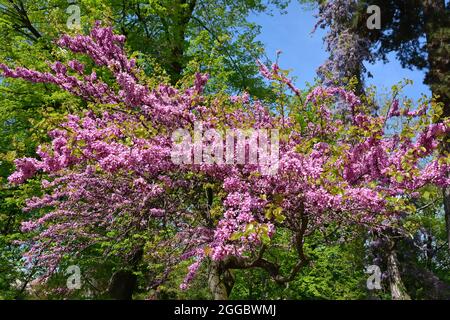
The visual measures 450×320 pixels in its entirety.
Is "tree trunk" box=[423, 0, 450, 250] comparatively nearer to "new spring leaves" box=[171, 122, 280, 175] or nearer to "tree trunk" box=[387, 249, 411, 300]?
"tree trunk" box=[387, 249, 411, 300]

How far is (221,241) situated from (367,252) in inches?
503

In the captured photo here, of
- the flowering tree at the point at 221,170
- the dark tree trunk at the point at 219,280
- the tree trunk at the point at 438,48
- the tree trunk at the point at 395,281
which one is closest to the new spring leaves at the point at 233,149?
the flowering tree at the point at 221,170

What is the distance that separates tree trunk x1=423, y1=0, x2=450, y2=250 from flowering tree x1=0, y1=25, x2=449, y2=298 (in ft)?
23.9

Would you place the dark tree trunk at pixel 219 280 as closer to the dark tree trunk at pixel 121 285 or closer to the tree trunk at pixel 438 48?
the dark tree trunk at pixel 121 285

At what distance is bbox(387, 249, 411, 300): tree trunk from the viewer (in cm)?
1473

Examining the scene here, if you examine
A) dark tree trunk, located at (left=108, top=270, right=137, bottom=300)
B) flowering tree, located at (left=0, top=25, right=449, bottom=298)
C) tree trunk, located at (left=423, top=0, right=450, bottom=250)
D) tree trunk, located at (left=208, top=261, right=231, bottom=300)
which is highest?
tree trunk, located at (left=423, top=0, right=450, bottom=250)

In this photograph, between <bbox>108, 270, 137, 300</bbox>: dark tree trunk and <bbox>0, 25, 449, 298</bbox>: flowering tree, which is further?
<bbox>108, 270, 137, 300</bbox>: dark tree trunk

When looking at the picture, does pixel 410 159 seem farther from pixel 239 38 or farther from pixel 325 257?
pixel 325 257

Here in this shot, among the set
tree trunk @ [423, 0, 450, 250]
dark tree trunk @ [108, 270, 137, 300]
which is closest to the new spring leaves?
dark tree trunk @ [108, 270, 137, 300]

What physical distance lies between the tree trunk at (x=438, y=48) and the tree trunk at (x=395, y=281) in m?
5.30

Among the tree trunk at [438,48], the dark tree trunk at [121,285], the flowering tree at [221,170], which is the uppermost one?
the tree trunk at [438,48]

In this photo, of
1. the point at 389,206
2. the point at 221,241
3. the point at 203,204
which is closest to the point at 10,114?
the point at 203,204

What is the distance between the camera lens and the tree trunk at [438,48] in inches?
507

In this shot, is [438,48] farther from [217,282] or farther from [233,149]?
[233,149]
